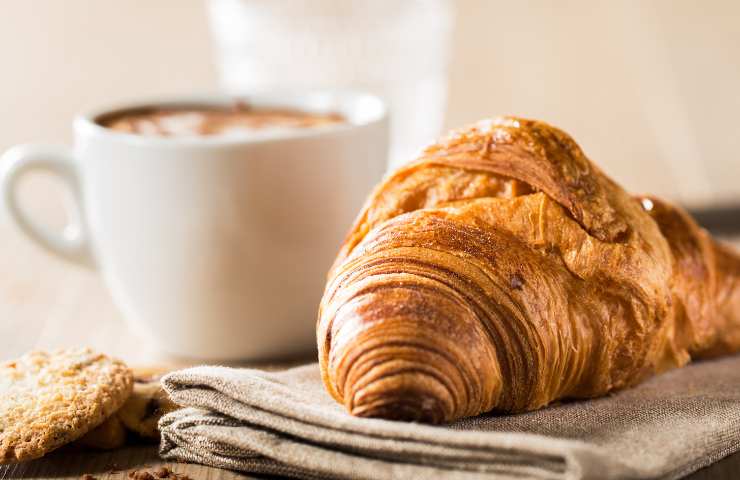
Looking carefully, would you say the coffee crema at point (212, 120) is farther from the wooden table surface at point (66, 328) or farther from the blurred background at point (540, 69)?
the blurred background at point (540, 69)

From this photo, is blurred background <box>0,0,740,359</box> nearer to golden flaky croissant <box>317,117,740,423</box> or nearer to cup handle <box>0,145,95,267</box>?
cup handle <box>0,145,95,267</box>

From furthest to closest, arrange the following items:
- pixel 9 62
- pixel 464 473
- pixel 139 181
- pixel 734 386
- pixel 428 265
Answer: pixel 9 62 → pixel 139 181 → pixel 734 386 → pixel 428 265 → pixel 464 473

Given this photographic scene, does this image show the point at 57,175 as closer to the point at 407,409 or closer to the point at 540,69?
the point at 407,409

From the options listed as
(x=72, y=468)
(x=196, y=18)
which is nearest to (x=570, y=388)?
(x=72, y=468)

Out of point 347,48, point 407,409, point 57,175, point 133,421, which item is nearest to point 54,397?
point 133,421

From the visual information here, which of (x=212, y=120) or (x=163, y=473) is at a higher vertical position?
(x=212, y=120)

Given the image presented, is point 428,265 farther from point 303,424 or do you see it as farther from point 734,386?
point 734,386
